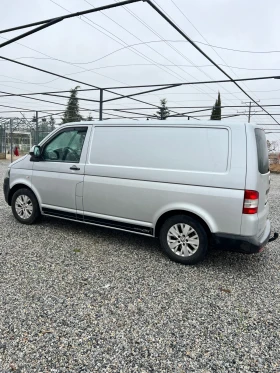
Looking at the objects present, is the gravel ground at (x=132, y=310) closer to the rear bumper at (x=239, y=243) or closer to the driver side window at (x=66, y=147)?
the rear bumper at (x=239, y=243)

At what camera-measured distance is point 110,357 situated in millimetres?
1956

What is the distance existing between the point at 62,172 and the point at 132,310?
8.40 feet

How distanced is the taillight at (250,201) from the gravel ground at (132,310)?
0.85 m

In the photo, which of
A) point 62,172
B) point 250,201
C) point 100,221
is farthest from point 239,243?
point 62,172

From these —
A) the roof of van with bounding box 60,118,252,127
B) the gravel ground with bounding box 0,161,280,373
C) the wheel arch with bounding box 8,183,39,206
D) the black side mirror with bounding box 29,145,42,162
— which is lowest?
the gravel ground with bounding box 0,161,280,373

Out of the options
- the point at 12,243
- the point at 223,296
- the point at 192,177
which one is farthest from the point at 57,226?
the point at 223,296

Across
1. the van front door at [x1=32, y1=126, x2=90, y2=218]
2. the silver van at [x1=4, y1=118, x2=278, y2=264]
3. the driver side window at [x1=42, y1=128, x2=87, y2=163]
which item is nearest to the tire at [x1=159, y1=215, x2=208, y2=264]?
the silver van at [x1=4, y1=118, x2=278, y2=264]

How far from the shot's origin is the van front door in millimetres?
4207

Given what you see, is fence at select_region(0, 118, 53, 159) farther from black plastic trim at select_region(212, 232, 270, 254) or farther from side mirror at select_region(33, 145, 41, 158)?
black plastic trim at select_region(212, 232, 270, 254)

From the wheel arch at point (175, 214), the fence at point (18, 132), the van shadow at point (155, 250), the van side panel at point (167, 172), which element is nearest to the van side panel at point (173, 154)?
the van side panel at point (167, 172)

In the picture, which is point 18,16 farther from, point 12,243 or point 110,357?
point 110,357

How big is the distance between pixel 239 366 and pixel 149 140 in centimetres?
262

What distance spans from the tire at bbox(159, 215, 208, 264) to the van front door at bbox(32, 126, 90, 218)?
4.77 ft

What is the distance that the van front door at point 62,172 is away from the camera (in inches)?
166
